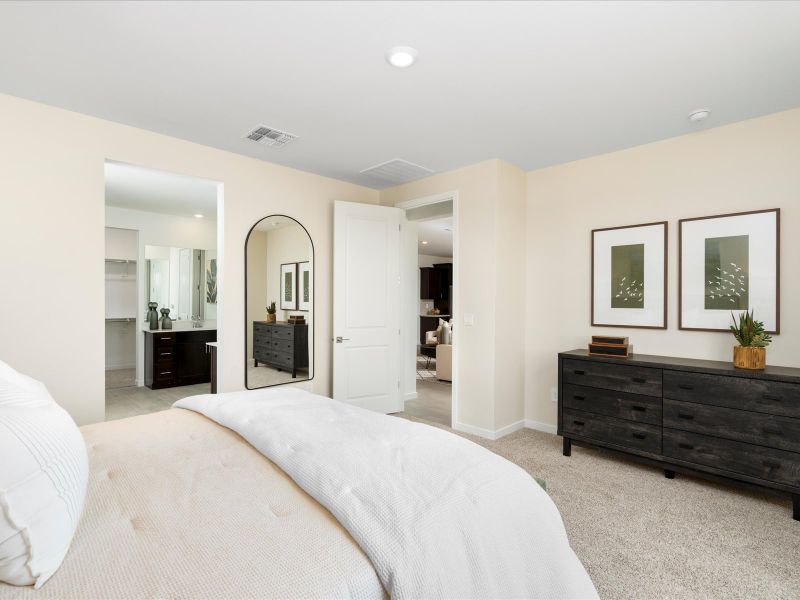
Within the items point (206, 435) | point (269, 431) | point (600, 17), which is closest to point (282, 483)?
point (269, 431)

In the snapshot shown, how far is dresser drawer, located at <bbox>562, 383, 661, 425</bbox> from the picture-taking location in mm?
3029

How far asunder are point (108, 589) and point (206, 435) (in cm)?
105

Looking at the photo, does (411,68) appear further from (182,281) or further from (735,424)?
(182,281)

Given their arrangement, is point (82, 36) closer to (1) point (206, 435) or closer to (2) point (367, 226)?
(1) point (206, 435)

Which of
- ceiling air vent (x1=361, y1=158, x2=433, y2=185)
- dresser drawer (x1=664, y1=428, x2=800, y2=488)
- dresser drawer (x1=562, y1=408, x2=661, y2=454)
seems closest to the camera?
dresser drawer (x1=664, y1=428, x2=800, y2=488)

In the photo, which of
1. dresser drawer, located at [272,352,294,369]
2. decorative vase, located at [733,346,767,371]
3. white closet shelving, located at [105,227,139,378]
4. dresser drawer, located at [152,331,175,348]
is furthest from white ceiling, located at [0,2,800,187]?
white closet shelving, located at [105,227,139,378]

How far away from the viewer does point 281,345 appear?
419 centimetres

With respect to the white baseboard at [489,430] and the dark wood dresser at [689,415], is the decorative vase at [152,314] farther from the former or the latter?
the dark wood dresser at [689,415]

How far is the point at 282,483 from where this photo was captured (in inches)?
54.9

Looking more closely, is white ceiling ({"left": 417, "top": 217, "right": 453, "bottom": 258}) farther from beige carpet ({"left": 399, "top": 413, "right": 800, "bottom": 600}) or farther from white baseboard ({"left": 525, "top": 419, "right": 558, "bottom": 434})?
beige carpet ({"left": 399, "top": 413, "right": 800, "bottom": 600})

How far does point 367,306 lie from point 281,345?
39.0 inches

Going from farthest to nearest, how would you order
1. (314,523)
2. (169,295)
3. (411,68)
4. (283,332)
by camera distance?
(169,295) → (283,332) → (411,68) → (314,523)

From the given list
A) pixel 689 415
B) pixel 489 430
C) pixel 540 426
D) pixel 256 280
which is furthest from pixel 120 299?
pixel 689 415

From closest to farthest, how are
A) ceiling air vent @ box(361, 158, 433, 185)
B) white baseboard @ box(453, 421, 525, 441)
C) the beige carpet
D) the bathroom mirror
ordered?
the beige carpet → white baseboard @ box(453, 421, 525, 441) → ceiling air vent @ box(361, 158, 433, 185) → the bathroom mirror
